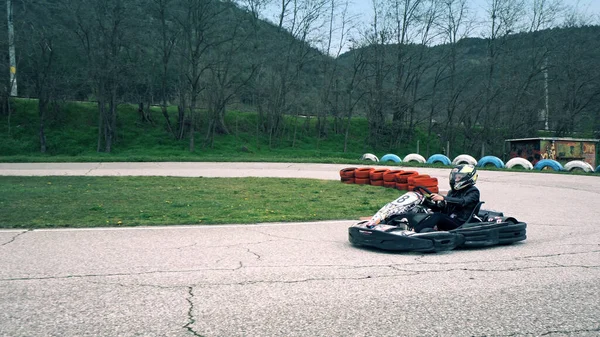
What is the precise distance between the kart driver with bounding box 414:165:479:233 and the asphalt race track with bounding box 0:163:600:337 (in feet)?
1.83

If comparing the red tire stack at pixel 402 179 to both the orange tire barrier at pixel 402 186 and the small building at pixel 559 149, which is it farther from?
the small building at pixel 559 149

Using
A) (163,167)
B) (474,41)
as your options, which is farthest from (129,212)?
(474,41)

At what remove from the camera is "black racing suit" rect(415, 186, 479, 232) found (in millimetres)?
7426

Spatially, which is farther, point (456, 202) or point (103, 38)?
point (103, 38)

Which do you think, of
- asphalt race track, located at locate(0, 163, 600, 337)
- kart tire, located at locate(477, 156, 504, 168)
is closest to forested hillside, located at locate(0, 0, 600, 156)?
kart tire, located at locate(477, 156, 504, 168)

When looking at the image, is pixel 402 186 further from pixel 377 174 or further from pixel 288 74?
pixel 288 74

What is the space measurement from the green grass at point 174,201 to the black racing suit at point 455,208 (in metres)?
2.96

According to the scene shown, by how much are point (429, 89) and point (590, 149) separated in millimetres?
17692

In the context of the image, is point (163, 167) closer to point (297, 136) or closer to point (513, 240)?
point (513, 240)

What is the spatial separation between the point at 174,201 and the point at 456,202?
7.35m

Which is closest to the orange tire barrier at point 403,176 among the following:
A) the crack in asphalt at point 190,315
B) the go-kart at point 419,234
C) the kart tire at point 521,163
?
the go-kart at point 419,234

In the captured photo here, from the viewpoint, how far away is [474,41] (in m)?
44.6

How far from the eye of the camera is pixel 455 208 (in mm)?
7805

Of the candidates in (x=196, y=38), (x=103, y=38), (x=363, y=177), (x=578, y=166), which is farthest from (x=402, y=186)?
(x=103, y=38)
